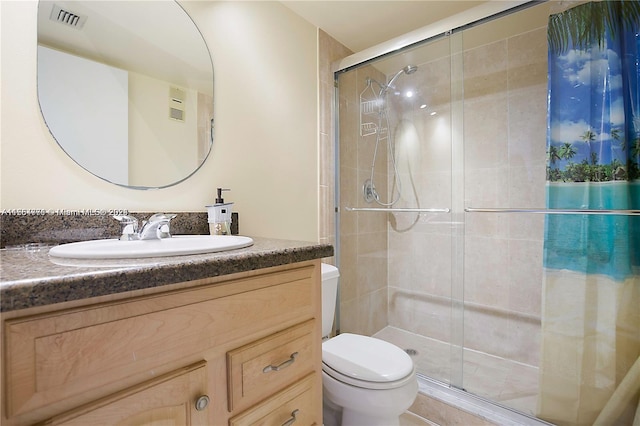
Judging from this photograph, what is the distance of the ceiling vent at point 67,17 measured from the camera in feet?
3.18

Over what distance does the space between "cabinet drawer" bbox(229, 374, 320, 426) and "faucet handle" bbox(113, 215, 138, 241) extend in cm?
63

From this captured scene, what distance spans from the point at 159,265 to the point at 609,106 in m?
1.89

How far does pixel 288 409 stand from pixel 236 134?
1.15 m

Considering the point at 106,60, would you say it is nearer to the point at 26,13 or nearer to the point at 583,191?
the point at 26,13

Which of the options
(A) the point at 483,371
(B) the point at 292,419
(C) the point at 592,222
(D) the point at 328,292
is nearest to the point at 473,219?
(C) the point at 592,222

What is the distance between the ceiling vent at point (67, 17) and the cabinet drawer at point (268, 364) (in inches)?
46.1

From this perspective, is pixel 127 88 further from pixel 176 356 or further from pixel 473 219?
pixel 473 219

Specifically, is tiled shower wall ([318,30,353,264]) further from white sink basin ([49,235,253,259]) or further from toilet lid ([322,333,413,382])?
white sink basin ([49,235,253,259])

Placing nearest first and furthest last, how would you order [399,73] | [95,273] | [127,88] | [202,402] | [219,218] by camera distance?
[95,273], [202,402], [127,88], [219,218], [399,73]

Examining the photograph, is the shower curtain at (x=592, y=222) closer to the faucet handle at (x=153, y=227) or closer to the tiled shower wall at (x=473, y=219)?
the tiled shower wall at (x=473, y=219)

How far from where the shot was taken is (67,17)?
1.00 m

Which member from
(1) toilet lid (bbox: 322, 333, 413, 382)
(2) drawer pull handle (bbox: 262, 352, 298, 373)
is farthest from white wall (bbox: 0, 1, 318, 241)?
(2) drawer pull handle (bbox: 262, 352, 298, 373)

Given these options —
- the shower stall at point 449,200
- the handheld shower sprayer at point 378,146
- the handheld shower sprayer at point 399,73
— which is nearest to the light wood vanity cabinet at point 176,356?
the shower stall at point 449,200

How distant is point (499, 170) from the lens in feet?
6.77
